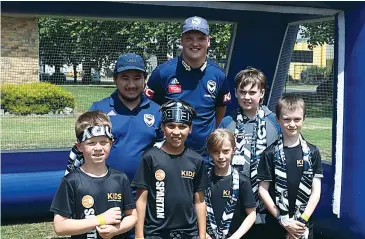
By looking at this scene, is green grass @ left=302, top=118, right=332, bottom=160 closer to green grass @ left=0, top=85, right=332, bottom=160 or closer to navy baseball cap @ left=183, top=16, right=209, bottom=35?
green grass @ left=0, top=85, right=332, bottom=160

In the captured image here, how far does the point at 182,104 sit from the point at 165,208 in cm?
59

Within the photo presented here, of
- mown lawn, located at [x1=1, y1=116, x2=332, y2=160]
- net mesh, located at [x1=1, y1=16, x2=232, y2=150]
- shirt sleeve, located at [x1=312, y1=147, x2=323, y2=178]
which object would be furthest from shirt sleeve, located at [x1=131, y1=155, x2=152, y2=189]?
mown lawn, located at [x1=1, y1=116, x2=332, y2=160]

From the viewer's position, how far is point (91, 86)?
5.73m

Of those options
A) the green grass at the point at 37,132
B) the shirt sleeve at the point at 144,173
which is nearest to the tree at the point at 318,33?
the shirt sleeve at the point at 144,173

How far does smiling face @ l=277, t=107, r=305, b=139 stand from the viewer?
3189 millimetres

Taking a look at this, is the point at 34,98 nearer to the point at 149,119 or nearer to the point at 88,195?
the point at 149,119

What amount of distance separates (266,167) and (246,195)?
224mm

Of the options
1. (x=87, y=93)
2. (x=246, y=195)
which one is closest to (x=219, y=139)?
(x=246, y=195)

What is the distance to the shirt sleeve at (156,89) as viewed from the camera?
3.57 meters

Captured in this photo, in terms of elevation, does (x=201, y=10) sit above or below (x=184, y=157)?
above

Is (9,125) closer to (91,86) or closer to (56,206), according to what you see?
(91,86)

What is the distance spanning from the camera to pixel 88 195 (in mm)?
2701

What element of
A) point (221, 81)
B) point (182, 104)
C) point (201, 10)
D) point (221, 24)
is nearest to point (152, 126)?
point (182, 104)

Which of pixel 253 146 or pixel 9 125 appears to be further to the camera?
pixel 9 125
